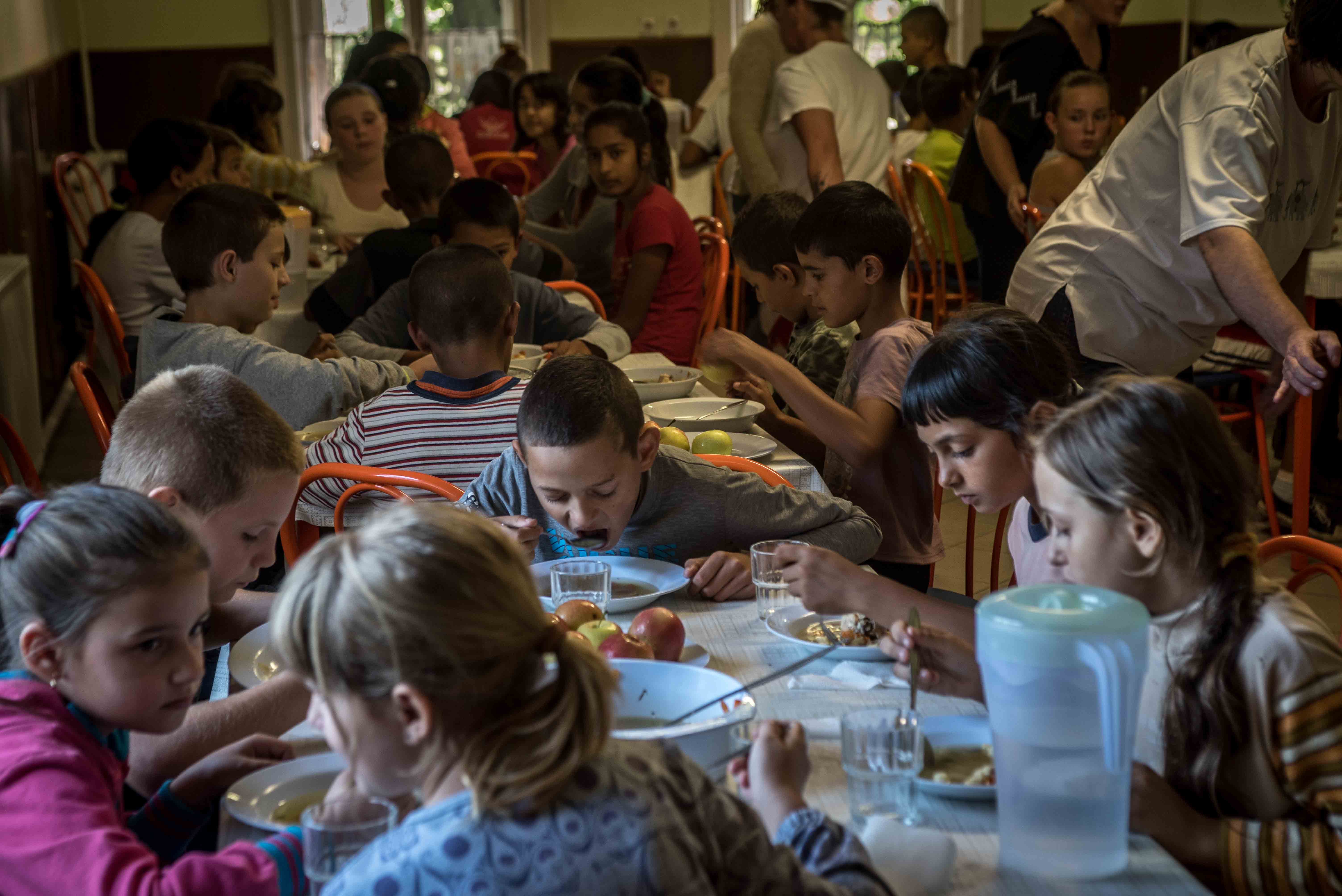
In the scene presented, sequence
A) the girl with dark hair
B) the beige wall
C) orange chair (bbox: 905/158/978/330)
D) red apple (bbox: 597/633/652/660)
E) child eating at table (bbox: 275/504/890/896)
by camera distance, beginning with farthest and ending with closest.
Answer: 1. the beige wall
2. orange chair (bbox: 905/158/978/330)
3. the girl with dark hair
4. red apple (bbox: 597/633/652/660)
5. child eating at table (bbox: 275/504/890/896)

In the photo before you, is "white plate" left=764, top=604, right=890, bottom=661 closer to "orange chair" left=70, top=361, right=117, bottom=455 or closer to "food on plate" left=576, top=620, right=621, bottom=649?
"food on plate" left=576, top=620, right=621, bottom=649

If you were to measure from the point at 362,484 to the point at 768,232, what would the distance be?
1322mm

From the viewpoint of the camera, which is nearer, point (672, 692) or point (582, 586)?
point (672, 692)

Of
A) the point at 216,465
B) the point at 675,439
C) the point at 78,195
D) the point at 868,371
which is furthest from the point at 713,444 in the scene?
the point at 78,195

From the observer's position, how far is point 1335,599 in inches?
135

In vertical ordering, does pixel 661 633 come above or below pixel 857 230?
below

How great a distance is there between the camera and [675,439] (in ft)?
7.59

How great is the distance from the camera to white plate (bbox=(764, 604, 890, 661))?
141 cm

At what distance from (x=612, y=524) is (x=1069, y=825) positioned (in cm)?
94

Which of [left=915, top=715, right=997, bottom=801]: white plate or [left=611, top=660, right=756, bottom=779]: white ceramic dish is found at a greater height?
[left=611, top=660, right=756, bottom=779]: white ceramic dish

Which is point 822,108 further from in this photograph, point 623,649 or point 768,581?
point 623,649

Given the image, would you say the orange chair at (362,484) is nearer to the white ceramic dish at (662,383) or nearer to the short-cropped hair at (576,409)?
the short-cropped hair at (576,409)

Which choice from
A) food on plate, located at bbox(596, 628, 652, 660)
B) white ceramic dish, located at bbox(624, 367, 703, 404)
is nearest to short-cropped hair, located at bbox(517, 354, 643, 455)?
food on plate, located at bbox(596, 628, 652, 660)

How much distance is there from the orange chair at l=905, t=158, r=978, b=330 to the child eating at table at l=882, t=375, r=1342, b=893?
3555mm
